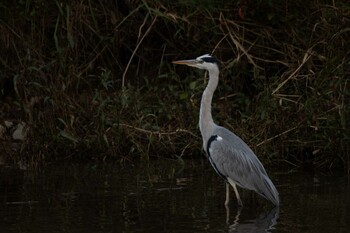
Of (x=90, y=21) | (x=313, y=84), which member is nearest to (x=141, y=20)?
(x=90, y=21)

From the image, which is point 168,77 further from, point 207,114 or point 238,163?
point 238,163

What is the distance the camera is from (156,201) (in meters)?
8.06

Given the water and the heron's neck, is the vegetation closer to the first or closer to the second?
the water

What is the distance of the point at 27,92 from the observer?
1060 centimetres

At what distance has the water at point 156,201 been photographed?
23.2ft

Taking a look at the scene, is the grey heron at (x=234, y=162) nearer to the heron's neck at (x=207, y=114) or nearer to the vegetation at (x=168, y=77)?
the heron's neck at (x=207, y=114)

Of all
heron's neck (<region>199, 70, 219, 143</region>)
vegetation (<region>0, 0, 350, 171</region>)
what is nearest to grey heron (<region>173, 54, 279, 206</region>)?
heron's neck (<region>199, 70, 219, 143</region>)

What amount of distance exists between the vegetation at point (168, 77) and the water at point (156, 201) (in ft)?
1.10

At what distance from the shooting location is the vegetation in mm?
9656

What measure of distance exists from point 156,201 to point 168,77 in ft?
10.4

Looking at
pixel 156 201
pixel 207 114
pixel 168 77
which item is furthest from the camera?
pixel 168 77

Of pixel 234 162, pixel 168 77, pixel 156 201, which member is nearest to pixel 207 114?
pixel 234 162

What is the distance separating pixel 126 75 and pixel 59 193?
347cm

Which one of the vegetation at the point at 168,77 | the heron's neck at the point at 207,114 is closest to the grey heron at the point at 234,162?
the heron's neck at the point at 207,114
